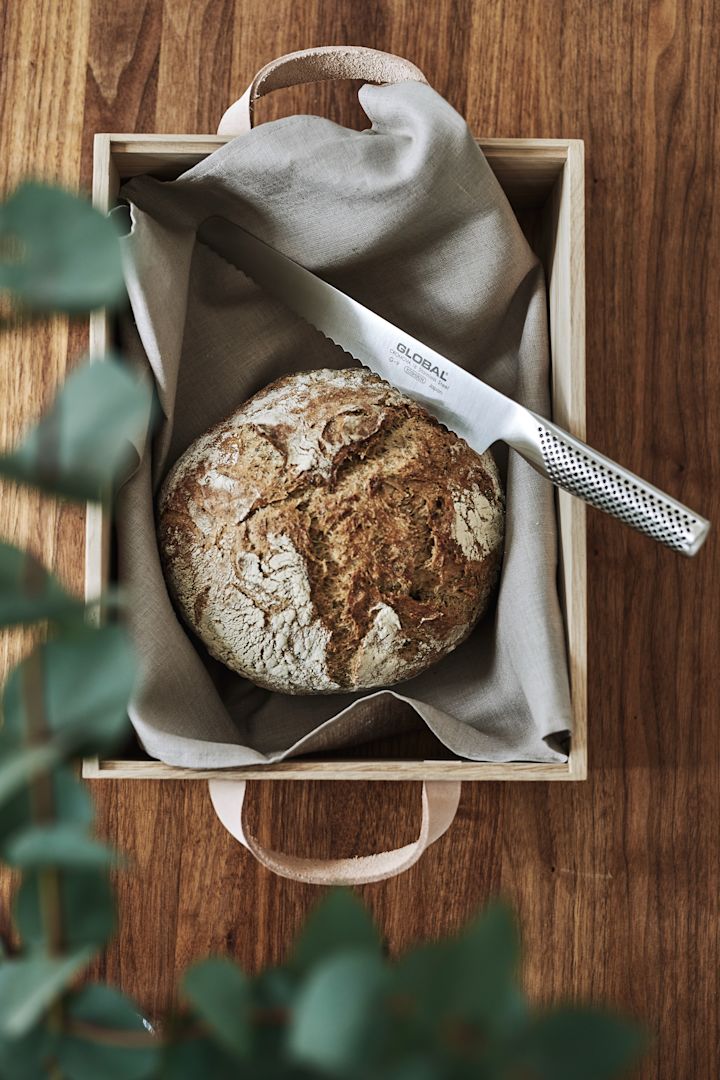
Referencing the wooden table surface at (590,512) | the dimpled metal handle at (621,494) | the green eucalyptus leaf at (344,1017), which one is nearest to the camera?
the green eucalyptus leaf at (344,1017)

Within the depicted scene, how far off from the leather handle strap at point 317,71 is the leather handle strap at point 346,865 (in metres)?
0.50

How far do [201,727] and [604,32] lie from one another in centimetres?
69

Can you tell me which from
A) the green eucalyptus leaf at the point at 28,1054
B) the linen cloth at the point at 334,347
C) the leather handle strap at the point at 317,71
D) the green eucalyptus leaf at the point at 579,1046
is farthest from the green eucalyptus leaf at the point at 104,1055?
the leather handle strap at the point at 317,71

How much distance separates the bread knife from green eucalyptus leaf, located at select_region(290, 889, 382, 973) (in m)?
0.51

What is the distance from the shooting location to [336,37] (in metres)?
0.87

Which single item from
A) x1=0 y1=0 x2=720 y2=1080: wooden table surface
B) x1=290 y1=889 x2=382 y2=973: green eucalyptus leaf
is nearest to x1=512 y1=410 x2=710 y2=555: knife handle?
x1=0 y1=0 x2=720 y2=1080: wooden table surface

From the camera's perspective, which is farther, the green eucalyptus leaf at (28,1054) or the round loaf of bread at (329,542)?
the round loaf of bread at (329,542)

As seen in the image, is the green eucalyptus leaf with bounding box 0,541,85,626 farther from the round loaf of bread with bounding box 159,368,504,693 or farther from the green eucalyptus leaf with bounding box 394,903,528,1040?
the round loaf of bread with bounding box 159,368,504,693

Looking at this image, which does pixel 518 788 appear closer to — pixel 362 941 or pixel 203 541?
pixel 203 541

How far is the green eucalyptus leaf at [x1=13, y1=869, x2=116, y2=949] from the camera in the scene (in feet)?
0.84

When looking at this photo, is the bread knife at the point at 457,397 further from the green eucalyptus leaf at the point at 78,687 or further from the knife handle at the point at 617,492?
the green eucalyptus leaf at the point at 78,687

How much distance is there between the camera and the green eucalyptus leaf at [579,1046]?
195mm

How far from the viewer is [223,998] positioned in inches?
8.9

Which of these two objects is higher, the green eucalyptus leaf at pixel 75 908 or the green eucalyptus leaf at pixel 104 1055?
the green eucalyptus leaf at pixel 75 908
